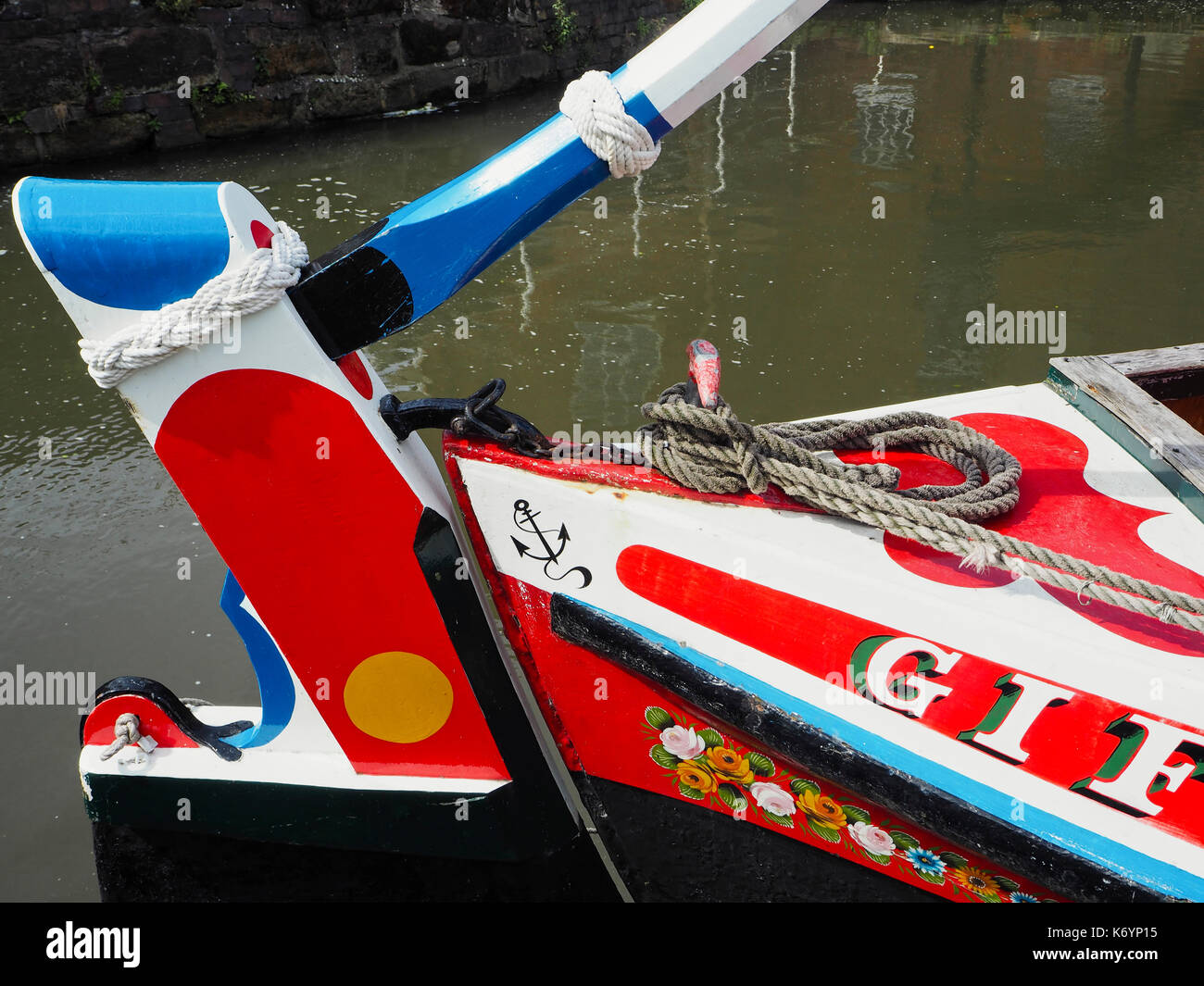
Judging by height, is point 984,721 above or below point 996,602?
below

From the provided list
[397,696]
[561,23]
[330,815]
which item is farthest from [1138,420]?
[561,23]

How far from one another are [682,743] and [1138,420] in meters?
1.21

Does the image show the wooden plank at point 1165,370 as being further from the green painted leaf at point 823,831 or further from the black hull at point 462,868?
the black hull at point 462,868

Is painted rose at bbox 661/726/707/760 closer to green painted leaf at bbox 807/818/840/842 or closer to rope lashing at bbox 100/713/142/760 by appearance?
green painted leaf at bbox 807/818/840/842

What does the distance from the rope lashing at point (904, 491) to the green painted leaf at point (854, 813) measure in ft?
1.42

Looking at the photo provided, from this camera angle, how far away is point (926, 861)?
1.55m

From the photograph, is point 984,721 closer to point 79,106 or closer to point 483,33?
point 79,106

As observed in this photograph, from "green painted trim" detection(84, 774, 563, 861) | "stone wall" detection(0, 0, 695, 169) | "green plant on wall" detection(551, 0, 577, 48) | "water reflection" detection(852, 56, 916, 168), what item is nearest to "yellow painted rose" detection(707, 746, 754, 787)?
"green painted trim" detection(84, 774, 563, 861)

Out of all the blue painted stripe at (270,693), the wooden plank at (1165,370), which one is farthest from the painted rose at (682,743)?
the wooden plank at (1165,370)

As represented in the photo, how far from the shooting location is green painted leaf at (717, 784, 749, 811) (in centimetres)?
166

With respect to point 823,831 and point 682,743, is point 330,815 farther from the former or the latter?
point 823,831
